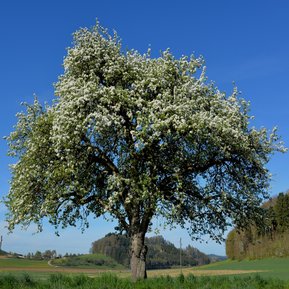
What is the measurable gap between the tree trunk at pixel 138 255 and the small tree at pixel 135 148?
0.06 meters

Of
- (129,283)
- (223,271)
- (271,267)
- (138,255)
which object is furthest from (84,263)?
(129,283)

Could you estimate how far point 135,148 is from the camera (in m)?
26.6

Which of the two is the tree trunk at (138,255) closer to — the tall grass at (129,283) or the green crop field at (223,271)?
the green crop field at (223,271)

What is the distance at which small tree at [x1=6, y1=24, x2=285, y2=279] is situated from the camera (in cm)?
2614

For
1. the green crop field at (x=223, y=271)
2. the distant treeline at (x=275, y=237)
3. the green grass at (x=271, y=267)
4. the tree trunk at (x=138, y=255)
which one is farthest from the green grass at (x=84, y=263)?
the tree trunk at (x=138, y=255)

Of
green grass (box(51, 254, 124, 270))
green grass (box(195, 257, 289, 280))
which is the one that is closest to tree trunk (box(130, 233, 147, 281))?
green grass (box(195, 257, 289, 280))

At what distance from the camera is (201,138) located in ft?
87.0

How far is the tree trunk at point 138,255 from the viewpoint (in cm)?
2816

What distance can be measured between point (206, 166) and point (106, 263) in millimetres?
178943

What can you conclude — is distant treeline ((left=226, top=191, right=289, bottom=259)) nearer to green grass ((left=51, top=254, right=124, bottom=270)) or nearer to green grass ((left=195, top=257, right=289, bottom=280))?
green grass ((left=195, top=257, right=289, bottom=280))

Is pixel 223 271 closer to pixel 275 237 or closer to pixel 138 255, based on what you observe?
pixel 275 237

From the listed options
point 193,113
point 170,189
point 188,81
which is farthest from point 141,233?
point 188,81

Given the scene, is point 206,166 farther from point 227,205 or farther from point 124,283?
point 124,283

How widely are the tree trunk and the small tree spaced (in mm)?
64
